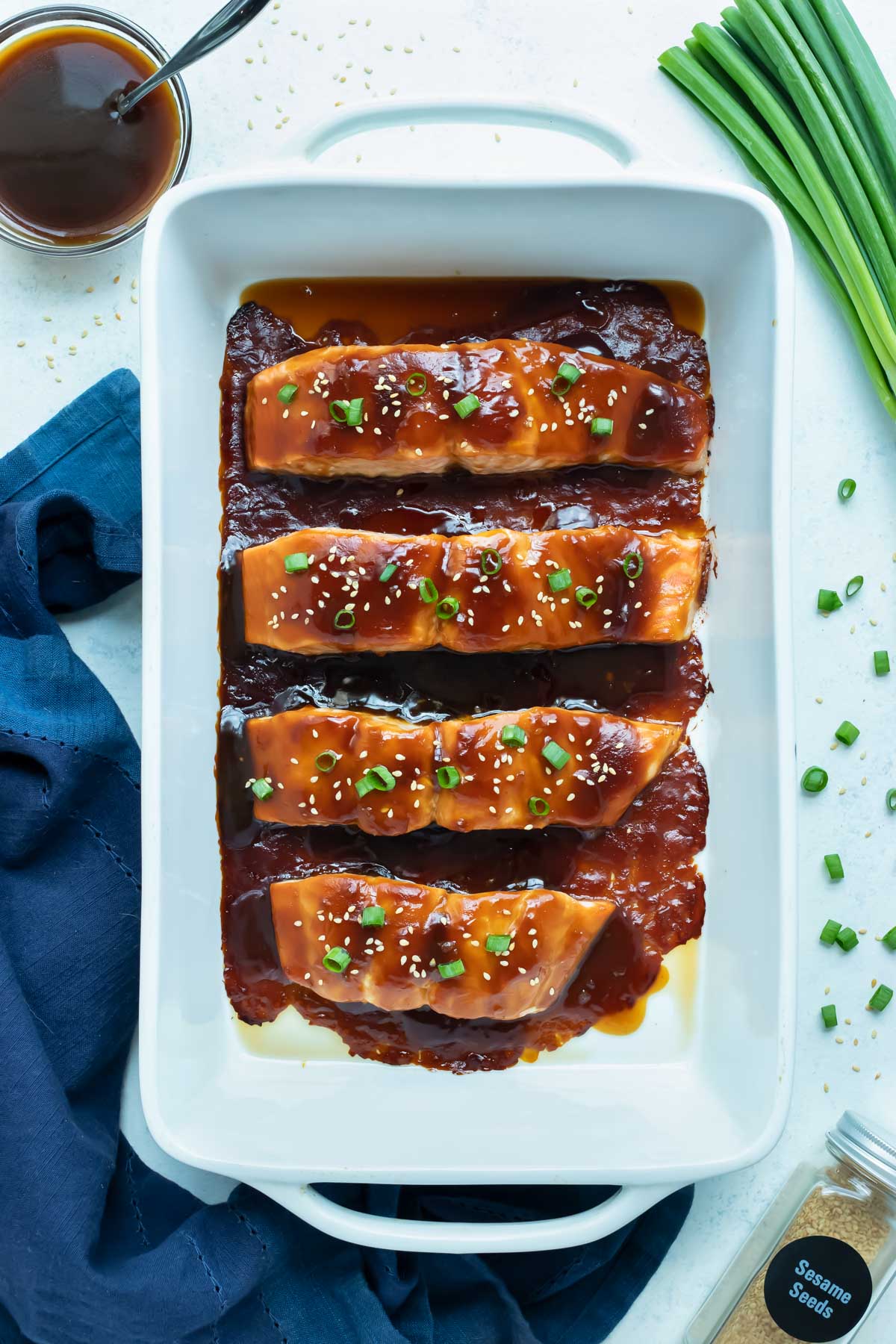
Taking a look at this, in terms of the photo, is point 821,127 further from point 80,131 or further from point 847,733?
point 80,131

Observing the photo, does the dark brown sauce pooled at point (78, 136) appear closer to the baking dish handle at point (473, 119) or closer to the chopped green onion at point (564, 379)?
the baking dish handle at point (473, 119)

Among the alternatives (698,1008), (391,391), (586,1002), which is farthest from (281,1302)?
(391,391)

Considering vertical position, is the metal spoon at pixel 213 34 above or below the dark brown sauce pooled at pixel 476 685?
above

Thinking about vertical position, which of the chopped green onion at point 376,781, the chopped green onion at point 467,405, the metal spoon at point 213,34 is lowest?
the chopped green onion at point 376,781

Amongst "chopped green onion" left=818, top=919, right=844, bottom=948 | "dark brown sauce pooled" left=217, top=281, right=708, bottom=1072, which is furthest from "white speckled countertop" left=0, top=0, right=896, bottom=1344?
"dark brown sauce pooled" left=217, top=281, right=708, bottom=1072

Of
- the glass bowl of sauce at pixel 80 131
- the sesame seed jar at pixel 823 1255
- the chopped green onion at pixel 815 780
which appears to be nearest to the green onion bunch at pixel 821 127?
the chopped green onion at pixel 815 780

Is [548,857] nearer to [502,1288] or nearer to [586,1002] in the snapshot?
[586,1002]

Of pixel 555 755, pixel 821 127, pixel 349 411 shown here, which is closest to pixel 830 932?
pixel 555 755
